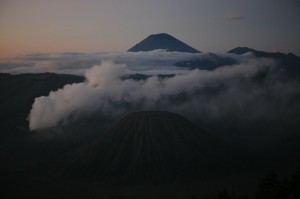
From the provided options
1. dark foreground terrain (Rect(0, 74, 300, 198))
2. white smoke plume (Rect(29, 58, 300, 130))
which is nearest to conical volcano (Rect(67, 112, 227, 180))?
dark foreground terrain (Rect(0, 74, 300, 198))

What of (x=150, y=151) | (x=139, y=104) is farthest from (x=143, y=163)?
(x=139, y=104)

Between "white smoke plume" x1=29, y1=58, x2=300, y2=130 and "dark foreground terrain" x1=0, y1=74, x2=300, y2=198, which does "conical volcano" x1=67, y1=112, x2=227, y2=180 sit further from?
"white smoke plume" x1=29, y1=58, x2=300, y2=130

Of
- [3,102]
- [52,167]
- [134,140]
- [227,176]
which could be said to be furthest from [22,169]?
[3,102]

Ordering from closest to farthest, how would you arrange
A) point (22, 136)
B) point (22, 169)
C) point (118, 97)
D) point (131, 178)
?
point (131, 178), point (22, 169), point (22, 136), point (118, 97)

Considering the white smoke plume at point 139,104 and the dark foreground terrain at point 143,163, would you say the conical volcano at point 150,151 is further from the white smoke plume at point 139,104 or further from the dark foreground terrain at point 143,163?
the white smoke plume at point 139,104

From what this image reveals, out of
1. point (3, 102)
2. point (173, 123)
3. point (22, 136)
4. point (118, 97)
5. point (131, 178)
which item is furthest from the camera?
point (3, 102)

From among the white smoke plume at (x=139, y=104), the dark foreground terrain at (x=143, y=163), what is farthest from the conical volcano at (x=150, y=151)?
the white smoke plume at (x=139, y=104)

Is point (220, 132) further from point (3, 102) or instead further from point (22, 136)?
point (3, 102)

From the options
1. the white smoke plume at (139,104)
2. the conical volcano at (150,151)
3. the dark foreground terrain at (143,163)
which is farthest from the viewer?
the white smoke plume at (139,104)

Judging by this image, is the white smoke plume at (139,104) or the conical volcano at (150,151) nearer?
the conical volcano at (150,151)
